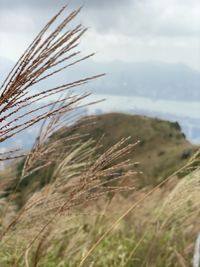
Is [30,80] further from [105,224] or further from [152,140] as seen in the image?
[152,140]

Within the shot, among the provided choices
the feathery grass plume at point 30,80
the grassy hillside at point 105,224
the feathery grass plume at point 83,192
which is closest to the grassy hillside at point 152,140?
the grassy hillside at point 105,224

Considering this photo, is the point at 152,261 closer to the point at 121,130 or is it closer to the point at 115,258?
the point at 115,258

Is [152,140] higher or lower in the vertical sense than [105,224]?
higher

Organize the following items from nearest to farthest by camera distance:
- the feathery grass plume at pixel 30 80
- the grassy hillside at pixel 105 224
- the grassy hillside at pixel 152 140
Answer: the feathery grass plume at pixel 30 80 < the grassy hillside at pixel 105 224 < the grassy hillside at pixel 152 140

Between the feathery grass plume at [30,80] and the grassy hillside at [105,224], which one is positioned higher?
the feathery grass plume at [30,80]

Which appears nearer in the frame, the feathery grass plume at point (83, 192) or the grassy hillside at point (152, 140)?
the feathery grass plume at point (83, 192)

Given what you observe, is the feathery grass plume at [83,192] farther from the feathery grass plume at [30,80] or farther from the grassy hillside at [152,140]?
the grassy hillside at [152,140]

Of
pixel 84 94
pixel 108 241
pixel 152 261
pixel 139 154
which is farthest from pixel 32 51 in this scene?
pixel 139 154

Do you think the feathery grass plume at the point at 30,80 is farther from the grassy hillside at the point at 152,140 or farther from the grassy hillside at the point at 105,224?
the grassy hillside at the point at 152,140

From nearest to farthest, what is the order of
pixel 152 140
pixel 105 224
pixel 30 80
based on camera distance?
pixel 30 80 < pixel 105 224 < pixel 152 140

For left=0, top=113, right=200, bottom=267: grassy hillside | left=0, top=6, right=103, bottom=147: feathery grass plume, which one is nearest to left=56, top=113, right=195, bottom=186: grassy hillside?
left=0, top=113, right=200, bottom=267: grassy hillside

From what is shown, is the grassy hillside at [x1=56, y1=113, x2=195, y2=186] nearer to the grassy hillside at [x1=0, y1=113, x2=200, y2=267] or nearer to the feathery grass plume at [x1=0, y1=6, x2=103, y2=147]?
the grassy hillside at [x1=0, y1=113, x2=200, y2=267]

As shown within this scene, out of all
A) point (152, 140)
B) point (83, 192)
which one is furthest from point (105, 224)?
point (152, 140)

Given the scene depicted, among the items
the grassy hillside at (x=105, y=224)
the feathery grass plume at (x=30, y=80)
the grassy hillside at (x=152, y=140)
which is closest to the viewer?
the feathery grass plume at (x=30, y=80)
